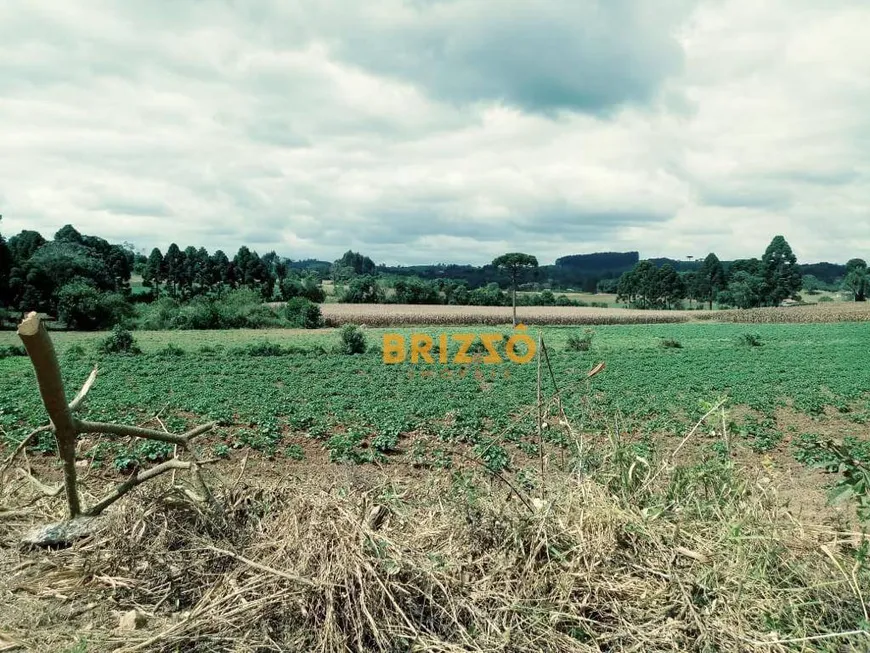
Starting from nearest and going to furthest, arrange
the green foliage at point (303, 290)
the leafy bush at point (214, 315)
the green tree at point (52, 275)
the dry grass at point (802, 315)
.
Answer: the leafy bush at point (214, 315), the green tree at point (52, 275), the dry grass at point (802, 315), the green foliage at point (303, 290)

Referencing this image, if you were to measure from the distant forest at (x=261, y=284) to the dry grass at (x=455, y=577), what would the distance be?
38.0 m

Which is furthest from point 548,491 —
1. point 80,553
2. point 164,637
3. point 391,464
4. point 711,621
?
point 391,464

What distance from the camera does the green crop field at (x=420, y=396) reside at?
991 cm

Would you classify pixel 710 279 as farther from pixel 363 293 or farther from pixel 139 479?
pixel 139 479

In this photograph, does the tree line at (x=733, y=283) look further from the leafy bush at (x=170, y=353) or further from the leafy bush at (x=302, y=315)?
the leafy bush at (x=170, y=353)

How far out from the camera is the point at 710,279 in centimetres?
8344

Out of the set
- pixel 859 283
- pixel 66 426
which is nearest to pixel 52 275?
pixel 66 426

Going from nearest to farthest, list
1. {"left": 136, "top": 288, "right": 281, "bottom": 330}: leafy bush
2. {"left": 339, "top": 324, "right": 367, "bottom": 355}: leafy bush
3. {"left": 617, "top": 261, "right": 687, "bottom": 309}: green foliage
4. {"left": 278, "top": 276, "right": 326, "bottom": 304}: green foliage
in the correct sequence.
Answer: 1. {"left": 339, "top": 324, "right": 367, "bottom": 355}: leafy bush
2. {"left": 136, "top": 288, "right": 281, "bottom": 330}: leafy bush
3. {"left": 278, "top": 276, "right": 326, "bottom": 304}: green foliage
4. {"left": 617, "top": 261, "right": 687, "bottom": 309}: green foliage

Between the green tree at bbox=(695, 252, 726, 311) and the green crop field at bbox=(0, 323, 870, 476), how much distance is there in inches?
2497

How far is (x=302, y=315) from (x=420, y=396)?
91.1ft

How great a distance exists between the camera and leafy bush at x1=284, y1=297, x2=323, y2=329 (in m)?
40.0

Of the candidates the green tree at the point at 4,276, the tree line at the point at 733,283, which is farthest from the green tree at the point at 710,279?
the green tree at the point at 4,276

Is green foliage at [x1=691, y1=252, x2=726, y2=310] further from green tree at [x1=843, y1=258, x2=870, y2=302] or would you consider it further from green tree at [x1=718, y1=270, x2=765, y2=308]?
green tree at [x1=843, y1=258, x2=870, y2=302]

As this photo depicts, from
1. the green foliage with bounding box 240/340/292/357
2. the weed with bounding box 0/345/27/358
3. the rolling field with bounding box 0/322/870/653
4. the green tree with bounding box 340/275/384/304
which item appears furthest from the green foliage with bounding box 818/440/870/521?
the green tree with bounding box 340/275/384/304
